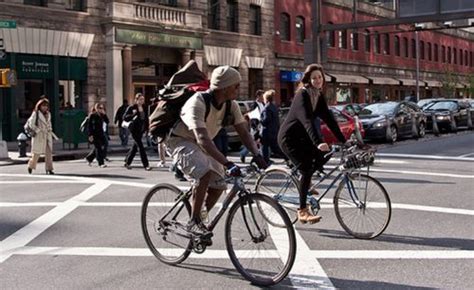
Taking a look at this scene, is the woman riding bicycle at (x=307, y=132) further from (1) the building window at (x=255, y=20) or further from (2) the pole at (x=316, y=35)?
(1) the building window at (x=255, y=20)

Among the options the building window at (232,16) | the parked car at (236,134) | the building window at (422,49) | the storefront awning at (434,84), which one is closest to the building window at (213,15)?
the building window at (232,16)

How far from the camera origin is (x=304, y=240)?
736 centimetres

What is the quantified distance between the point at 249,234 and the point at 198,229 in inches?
21.5

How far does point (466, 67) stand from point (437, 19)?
1849 inches

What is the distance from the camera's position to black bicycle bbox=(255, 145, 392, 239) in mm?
7305

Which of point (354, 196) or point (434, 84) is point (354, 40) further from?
point (354, 196)

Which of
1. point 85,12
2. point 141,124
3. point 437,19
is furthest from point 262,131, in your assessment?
point 85,12

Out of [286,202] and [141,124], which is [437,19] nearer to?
[141,124]

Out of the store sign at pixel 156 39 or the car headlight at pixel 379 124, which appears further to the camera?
the store sign at pixel 156 39

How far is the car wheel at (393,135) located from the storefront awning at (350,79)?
18.9 m

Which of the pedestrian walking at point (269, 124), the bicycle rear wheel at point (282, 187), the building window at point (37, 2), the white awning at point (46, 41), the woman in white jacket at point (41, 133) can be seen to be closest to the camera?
the bicycle rear wheel at point (282, 187)

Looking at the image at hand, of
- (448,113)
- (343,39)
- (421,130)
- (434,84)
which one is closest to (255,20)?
(343,39)

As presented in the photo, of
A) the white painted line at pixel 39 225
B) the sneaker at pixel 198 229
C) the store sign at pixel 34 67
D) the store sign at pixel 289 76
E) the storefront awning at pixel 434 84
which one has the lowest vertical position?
the white painted line at pixel 39 225

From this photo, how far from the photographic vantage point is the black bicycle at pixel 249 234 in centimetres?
541
